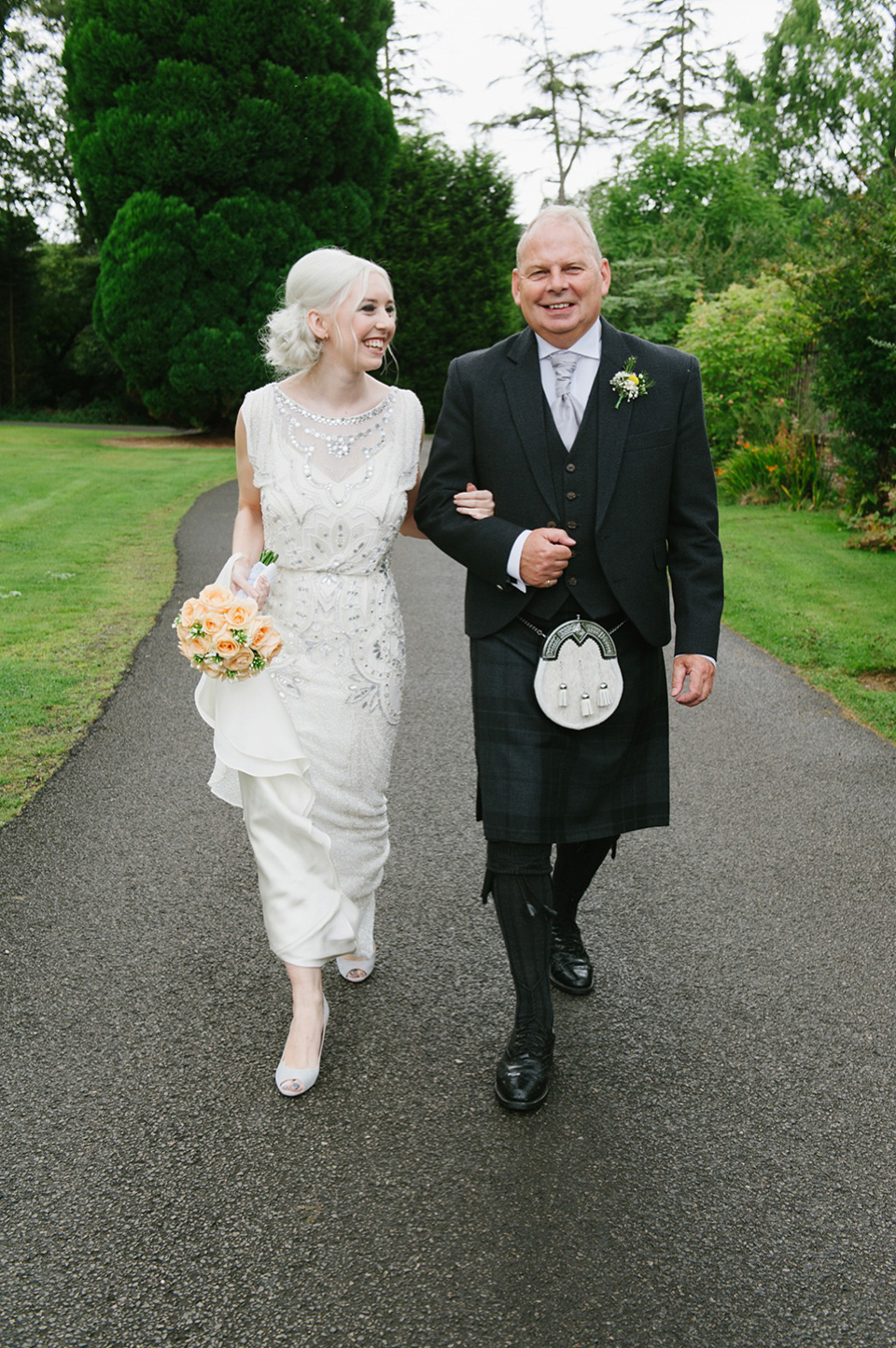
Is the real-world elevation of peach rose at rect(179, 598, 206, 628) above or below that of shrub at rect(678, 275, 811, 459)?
below

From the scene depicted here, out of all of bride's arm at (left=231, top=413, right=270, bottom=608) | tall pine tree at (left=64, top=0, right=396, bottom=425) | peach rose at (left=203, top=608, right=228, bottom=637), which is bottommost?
peach rose at (left=203, top=608, right=228, bottom=637)

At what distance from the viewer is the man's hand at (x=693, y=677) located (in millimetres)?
3037

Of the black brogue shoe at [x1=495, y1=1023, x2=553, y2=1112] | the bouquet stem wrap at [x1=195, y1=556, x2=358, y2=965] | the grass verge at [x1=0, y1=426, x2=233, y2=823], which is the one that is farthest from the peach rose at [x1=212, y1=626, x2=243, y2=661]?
the grass verge at [x1=0, y1=426, x2=233, y2=823]

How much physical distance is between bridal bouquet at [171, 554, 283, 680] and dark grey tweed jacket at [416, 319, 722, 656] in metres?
0.53

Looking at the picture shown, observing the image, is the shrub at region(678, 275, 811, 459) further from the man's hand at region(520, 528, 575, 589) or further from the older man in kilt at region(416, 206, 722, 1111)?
the man's hand at region(520, 528, 575, 589)

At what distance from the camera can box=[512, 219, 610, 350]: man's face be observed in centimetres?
285

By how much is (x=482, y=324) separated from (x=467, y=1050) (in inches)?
1146

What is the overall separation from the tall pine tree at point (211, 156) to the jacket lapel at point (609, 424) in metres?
23.0

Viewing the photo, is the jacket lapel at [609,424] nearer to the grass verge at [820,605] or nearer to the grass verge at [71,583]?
the grass verge at [71,583]

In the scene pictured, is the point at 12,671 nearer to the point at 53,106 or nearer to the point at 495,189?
the point at 495,189

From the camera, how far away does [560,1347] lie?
6.89 ft

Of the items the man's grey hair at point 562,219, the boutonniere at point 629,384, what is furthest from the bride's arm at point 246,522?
the boutonniere at point 629,384

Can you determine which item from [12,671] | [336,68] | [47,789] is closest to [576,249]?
[47,789]

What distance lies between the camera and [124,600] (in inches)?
371
